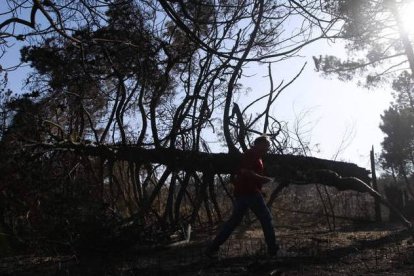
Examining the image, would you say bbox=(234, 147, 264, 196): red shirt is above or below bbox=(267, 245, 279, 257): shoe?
above

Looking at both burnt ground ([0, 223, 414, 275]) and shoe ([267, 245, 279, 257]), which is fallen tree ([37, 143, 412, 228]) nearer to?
burnt ground ([0, 223, 414, 275])

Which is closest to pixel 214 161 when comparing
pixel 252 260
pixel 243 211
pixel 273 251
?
pixel 243 211

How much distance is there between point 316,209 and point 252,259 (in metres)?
6.84

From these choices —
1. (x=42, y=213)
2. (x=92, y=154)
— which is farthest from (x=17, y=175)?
(x=92, y=154)

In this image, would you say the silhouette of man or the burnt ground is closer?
the burnt ground

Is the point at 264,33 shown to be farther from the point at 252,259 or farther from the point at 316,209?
the point at 252,259

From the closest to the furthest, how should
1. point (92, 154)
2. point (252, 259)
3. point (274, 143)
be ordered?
point (252, 259) < point (92, 154) < point (274, 143)

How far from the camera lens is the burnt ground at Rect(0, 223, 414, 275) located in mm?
5812

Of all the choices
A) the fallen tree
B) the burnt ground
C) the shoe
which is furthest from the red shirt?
the fallen tree

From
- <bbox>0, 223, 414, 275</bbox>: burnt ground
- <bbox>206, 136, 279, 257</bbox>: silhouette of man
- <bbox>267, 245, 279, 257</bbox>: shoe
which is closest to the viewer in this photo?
<bbox>0, 223, 414, 275</bbox>: burnt ground

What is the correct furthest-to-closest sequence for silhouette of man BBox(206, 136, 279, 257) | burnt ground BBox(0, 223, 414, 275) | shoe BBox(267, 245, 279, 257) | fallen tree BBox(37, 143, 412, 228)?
fallen tree BBox(37, 143, 412, 228) → silhouette of man BBox(206, 136, 279, 257) → shoe BBox(267, 245, 279, 257) → burnt ground BBox(0, 223, 414, 275)

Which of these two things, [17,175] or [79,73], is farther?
[79,73]

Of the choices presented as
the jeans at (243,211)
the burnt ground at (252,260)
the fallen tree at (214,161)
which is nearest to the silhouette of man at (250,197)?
the jeans at (243,211)

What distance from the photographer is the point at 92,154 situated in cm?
984
